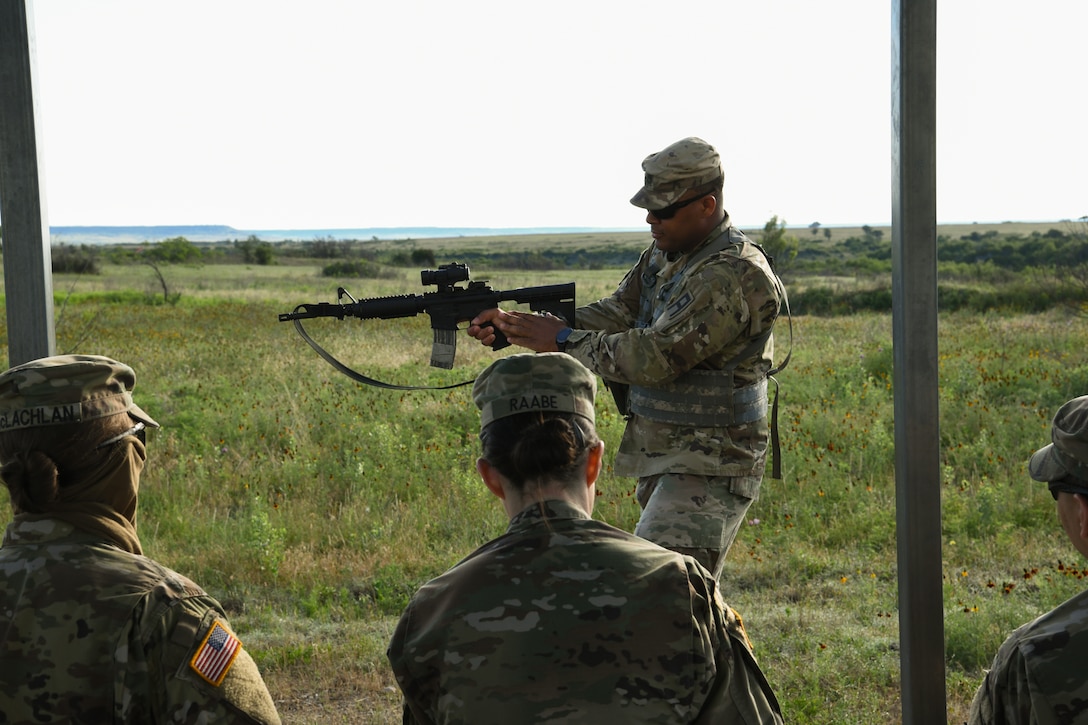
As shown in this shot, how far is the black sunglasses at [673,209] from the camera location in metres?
3.75

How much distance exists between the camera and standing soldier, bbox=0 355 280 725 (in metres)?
1.97

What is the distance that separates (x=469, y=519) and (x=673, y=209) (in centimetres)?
345

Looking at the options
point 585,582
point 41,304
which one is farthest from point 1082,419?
point 41,304

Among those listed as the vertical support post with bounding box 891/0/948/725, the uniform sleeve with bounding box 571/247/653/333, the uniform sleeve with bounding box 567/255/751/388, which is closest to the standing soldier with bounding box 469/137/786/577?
the uniform sleeve with bounding box 567/255/751/388

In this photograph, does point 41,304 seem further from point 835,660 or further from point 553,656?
point 835,660

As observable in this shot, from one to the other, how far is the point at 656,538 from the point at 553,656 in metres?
1.69

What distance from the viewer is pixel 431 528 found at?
6.58m

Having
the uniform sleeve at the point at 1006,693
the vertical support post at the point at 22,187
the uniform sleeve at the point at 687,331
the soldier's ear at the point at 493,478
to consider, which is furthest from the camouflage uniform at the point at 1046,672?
the vertical support post at the point at 22,187

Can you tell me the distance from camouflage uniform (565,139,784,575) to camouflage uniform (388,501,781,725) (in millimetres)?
1546

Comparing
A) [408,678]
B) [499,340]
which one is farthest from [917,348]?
[408,678]

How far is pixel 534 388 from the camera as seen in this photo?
6.73 feet

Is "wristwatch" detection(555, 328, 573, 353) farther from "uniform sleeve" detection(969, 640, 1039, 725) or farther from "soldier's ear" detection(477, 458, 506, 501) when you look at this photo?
"uniform sleeve" detection(969, 640, 1039, 725)

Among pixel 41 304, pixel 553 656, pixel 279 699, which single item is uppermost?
pixel 41 304

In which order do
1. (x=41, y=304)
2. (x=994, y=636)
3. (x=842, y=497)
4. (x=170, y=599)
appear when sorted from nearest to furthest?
(x=170, y=599) < (x=41, y=304) < (x=994, y=636) < (x=842, y=497)
